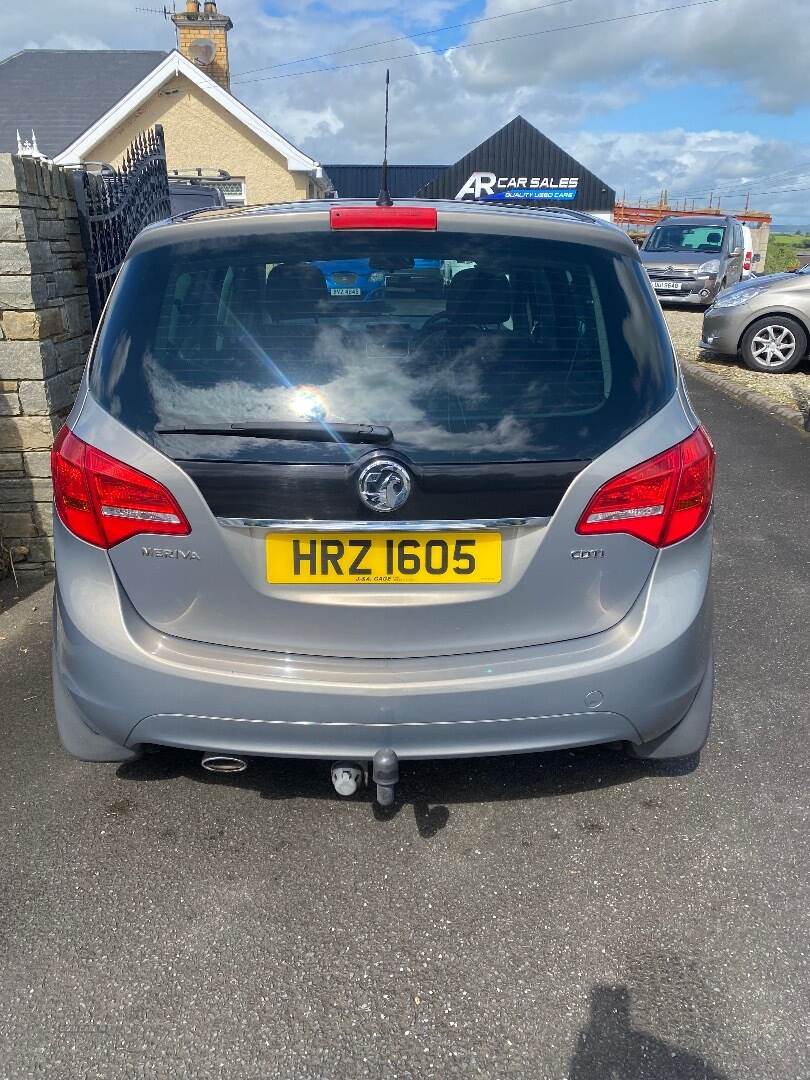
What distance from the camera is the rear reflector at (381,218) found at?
2162 millimetres

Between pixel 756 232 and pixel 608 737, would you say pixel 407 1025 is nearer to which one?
pixel 608 737

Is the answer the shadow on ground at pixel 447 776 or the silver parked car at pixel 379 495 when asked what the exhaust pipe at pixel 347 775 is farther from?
the shadow on ground at pixel 447 776

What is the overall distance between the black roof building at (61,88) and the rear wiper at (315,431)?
70.0 feet

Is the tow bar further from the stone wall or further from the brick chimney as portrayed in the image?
the brick chimney

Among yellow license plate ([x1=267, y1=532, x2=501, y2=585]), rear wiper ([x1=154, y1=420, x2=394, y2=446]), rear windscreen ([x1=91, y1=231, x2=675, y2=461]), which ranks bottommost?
yellow license plate ([x1=267, y1=532, x2=501, y2=585])

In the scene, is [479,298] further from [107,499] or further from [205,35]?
[205,35]

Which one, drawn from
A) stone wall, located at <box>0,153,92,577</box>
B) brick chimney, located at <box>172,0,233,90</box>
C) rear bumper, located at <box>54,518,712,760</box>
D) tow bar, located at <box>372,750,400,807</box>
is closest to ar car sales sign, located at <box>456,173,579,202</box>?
brick chimney, located at <box>172,0,233,90</box>

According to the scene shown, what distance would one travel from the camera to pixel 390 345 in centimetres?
213

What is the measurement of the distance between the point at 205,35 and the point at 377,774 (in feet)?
99.8

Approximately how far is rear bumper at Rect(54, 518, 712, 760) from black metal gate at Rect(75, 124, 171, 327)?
2.68 meters

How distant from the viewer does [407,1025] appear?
1971 mm

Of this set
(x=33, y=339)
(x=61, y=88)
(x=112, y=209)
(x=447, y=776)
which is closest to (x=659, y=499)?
(x=447, y=776)

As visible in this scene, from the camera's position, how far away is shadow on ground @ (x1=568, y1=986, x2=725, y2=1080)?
185 cm

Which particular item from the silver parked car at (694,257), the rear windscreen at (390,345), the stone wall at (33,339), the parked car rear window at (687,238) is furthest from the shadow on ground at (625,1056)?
the parked car rear window at (687,238)
